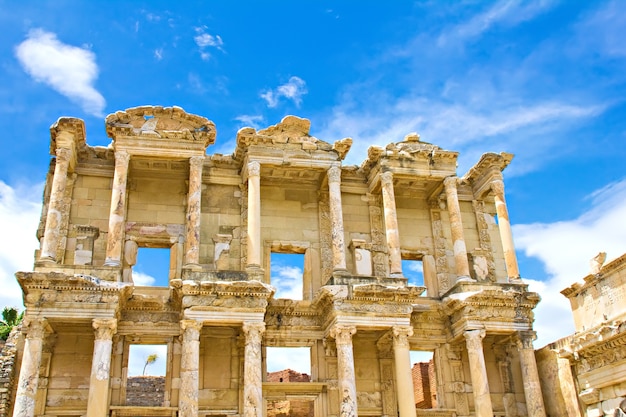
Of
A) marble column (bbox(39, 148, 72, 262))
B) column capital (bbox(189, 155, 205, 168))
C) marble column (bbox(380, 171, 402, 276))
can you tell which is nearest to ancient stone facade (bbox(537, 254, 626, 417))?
marble column (bbox(380, 171, 402, 276))

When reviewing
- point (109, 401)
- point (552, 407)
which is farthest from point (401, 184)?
point (109, 401)

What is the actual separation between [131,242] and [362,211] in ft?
22.1

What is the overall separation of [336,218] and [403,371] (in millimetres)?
4375

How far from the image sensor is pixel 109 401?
16484 millimetres

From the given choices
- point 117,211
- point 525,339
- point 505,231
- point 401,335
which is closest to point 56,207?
point 117,211

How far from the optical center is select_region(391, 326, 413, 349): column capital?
16.9 meters

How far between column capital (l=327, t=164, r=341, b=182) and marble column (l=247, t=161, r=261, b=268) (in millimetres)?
1961

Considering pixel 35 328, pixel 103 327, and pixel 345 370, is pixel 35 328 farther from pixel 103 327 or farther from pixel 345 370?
pixel 345 370

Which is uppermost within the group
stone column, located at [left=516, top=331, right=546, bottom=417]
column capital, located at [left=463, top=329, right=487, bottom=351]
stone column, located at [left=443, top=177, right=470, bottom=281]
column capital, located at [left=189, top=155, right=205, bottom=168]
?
column capital, located at [left=189, top=155, right=205, bottom=168]

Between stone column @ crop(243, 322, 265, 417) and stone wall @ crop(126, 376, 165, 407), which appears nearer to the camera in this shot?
stone column @ crop(243, 322, 265, 417)

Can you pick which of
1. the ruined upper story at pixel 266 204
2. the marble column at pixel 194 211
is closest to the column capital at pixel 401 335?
the ruined upper story at pixel 266 204

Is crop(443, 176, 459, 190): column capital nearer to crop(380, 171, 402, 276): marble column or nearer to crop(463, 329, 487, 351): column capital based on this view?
crop(380, 171, 402, 276): marble column

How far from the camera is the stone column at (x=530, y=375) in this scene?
17.2m

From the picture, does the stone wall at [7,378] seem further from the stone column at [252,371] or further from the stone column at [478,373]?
the stone column at [478,373]
